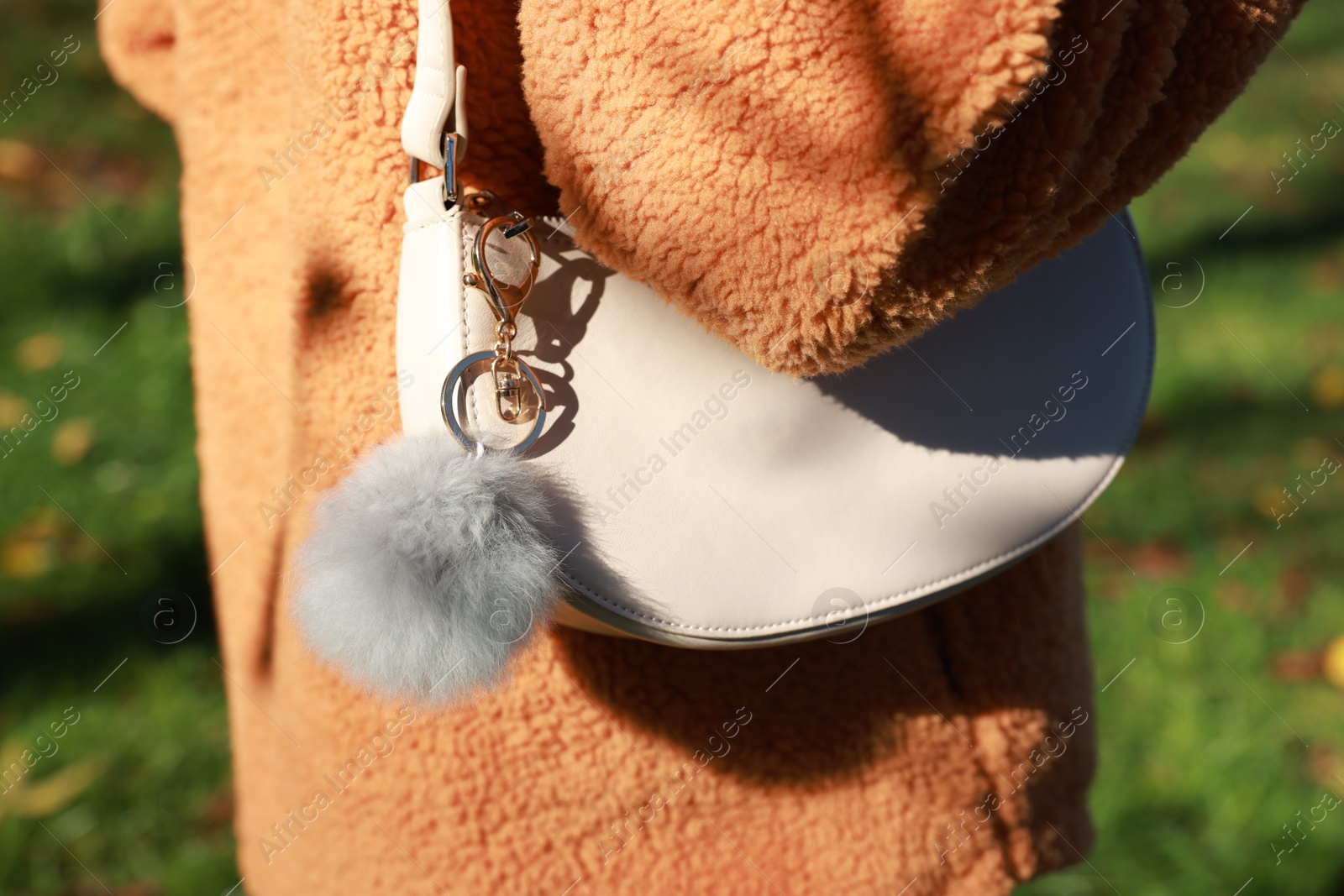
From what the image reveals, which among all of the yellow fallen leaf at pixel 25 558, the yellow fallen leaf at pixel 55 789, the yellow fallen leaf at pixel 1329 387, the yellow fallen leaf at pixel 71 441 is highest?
the yellow fallen leaf at pixel 1329 387

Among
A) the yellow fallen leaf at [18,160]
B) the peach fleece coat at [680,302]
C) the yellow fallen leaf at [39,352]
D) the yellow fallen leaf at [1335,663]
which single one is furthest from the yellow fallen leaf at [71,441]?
the yellow fallen leaf at [1335,663]

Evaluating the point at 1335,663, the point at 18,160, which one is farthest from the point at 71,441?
the point at 1335,663

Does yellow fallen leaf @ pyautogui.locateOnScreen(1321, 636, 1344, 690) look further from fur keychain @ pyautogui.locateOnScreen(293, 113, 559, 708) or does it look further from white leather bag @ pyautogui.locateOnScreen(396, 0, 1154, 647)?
fur keychain @ pyautogui.locateOnScreen(293, 113, 559, 708)

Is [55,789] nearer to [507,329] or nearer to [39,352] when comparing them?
[39,352]

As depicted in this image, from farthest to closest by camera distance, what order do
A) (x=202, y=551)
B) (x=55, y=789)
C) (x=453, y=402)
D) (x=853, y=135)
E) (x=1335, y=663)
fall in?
(x=202, y=551) → (x=1335, y=663) → (x=55, y=789) → (x=453, y=402) → (x=853, y=135)

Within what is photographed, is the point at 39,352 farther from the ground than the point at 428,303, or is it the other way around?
the point at 428,303

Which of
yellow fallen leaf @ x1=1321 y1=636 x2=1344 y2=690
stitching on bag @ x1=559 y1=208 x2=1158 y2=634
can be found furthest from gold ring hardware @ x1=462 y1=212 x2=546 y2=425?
yellow fallen leaf @ x1=1321 y1=636 x2=1344 y2=690

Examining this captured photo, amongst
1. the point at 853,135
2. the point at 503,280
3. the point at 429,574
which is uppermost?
the point at 853,135

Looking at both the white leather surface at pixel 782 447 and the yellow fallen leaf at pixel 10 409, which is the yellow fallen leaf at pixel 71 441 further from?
the white leather surface at pixel 782 447

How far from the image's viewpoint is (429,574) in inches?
25.7

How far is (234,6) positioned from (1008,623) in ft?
3.21

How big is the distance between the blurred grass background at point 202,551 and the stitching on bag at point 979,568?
1.32m

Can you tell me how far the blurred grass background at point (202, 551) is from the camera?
2014 millimetres

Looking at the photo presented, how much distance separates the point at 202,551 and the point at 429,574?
7.00ft
